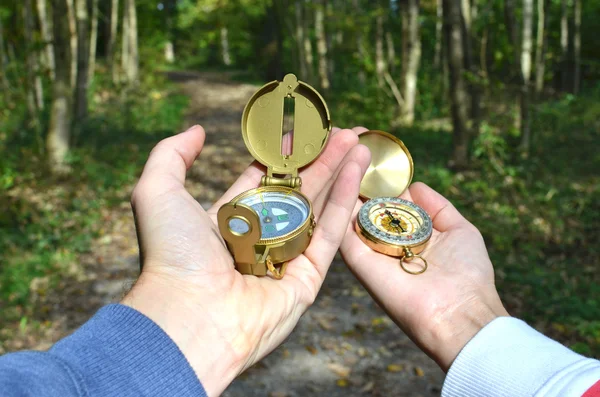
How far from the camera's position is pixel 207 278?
2240mm

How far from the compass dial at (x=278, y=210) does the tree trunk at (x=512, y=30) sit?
680cm

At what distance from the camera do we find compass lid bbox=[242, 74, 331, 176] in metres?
3.04

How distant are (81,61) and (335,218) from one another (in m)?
9.08

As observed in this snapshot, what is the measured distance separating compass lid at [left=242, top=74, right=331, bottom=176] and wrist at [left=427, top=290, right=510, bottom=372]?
129cm

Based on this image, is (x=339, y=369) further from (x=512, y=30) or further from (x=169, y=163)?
(x=512, y=30)

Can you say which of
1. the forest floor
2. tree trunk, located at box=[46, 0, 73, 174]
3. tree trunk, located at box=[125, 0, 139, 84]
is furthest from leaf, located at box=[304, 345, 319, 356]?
tree trunk, located at box=[125, 0, 139, 84]

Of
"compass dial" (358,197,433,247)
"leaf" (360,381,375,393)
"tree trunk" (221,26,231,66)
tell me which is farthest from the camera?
"tree trunk" (221,26,231,66)

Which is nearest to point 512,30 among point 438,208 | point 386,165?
point 386,165

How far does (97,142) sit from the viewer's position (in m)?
10.2

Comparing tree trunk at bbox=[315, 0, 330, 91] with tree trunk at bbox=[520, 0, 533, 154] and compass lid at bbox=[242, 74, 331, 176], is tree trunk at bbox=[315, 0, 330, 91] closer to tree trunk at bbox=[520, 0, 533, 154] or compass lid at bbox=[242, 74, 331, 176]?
tree trunk at bbox=[520, 0, 533, 154]

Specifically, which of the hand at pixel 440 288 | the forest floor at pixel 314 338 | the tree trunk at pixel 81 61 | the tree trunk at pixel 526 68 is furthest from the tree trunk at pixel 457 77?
the tree trunk at pixel 81 61

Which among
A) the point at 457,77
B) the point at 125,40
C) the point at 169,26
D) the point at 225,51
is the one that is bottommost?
the point at 225,51

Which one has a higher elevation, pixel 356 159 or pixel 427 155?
pixel 356 159

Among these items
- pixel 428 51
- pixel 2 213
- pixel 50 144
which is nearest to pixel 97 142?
pixel 50 144
